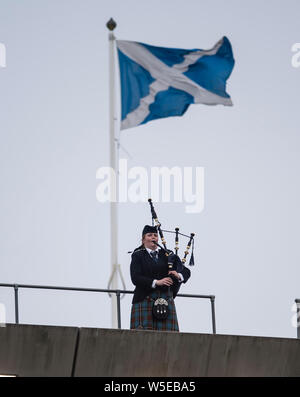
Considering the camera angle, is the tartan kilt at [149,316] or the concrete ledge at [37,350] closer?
the concrete ledge at [37,350]

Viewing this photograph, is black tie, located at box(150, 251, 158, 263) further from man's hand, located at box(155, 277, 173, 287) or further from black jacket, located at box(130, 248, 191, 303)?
man's hand, located at box(155, 277, 173, 287)

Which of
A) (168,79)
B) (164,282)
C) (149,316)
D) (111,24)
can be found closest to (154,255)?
(164,282)

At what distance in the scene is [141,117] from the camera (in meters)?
23.8

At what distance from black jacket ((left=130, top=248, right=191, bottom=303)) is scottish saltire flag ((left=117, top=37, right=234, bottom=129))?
5783mm

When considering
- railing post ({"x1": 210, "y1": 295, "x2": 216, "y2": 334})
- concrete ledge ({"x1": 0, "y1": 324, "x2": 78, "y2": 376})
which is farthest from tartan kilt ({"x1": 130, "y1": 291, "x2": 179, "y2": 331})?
concrete ledge ({"x1": 0, "y1": 324, "x2": 78, "y2": 376})

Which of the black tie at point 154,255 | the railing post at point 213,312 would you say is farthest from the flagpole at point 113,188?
the black tie at point 154,255

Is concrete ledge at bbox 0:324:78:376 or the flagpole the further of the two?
the flagpole

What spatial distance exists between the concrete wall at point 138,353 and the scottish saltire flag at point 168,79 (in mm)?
6717

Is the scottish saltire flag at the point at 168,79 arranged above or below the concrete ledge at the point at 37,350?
above

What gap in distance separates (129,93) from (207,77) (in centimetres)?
145

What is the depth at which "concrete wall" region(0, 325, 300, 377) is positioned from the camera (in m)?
17.2

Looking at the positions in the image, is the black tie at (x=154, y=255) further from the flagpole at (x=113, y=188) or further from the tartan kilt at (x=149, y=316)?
the flagpole at (x=113, y=188)

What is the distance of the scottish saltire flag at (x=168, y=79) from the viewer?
23891mm
